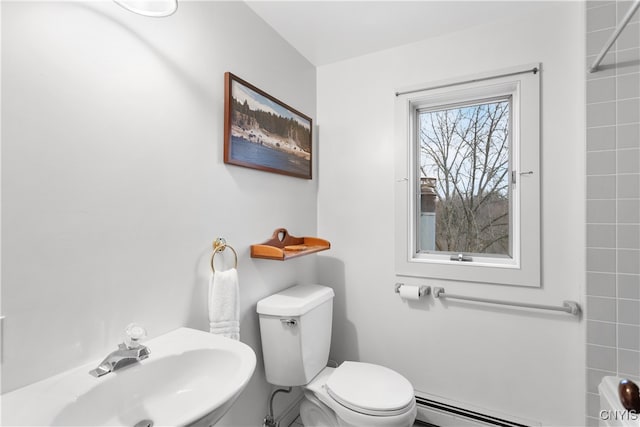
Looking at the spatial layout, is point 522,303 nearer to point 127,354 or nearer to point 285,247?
point 285,247

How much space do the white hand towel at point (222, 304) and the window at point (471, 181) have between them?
41.5 inches

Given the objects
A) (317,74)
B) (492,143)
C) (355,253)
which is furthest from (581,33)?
(355,253)

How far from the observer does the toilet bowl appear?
1319 mm

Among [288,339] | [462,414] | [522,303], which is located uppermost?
[522,303]

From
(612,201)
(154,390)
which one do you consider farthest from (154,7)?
(612,201)

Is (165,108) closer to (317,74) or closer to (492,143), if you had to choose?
(317,74)

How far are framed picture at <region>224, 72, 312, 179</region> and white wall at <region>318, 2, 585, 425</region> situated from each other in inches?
11.0

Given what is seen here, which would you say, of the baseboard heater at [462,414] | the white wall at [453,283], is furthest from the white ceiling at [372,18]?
the baseboard heater at [462,414]

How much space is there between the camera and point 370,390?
1434 mm

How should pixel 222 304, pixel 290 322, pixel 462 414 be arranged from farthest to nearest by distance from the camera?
pixel 462 414 → pixel 290 322 → pixel 222 304

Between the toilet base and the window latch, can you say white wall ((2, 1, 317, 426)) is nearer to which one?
the toilet base

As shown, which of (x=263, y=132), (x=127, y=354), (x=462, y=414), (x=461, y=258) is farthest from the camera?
(x=461, y=258)

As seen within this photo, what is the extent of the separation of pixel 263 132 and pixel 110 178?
2.58ft

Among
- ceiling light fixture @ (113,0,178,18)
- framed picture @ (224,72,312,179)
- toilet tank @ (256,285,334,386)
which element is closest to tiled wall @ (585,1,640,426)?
toilet tank @ (256,285,334,386)
